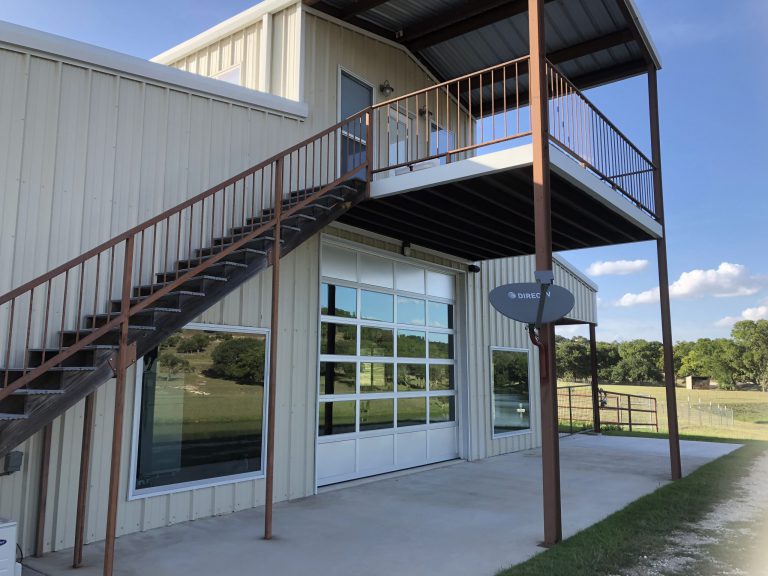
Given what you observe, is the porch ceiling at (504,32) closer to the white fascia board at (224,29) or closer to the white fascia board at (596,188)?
the white fascia board at (224,29)

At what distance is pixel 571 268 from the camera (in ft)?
49.6

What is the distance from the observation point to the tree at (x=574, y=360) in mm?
52500

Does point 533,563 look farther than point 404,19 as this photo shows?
No

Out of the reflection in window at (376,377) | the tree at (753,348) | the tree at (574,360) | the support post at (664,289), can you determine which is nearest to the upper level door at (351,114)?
the reflection in window at (376,377)

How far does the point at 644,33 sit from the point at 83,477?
10.00m

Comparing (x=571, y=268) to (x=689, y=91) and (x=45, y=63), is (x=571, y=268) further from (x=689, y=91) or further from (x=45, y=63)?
(x=45, y=63)

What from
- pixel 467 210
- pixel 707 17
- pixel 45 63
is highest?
pixel 707 17

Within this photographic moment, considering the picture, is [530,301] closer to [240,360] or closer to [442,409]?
[240,360]

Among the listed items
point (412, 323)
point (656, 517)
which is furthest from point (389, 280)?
point (656, 517)

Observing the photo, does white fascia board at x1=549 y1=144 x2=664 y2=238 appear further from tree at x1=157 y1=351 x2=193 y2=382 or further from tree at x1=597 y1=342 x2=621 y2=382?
tree at x1=597 y1=342 x2=621 y2=382

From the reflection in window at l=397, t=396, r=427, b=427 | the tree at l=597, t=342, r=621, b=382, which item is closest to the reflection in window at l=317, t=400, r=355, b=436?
the reflection in window at l=397, t=396, r=427, b=427

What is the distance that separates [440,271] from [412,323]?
4.41 ft

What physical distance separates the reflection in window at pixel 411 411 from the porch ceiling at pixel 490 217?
265cm

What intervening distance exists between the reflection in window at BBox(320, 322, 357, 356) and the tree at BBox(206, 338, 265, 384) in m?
1.14
